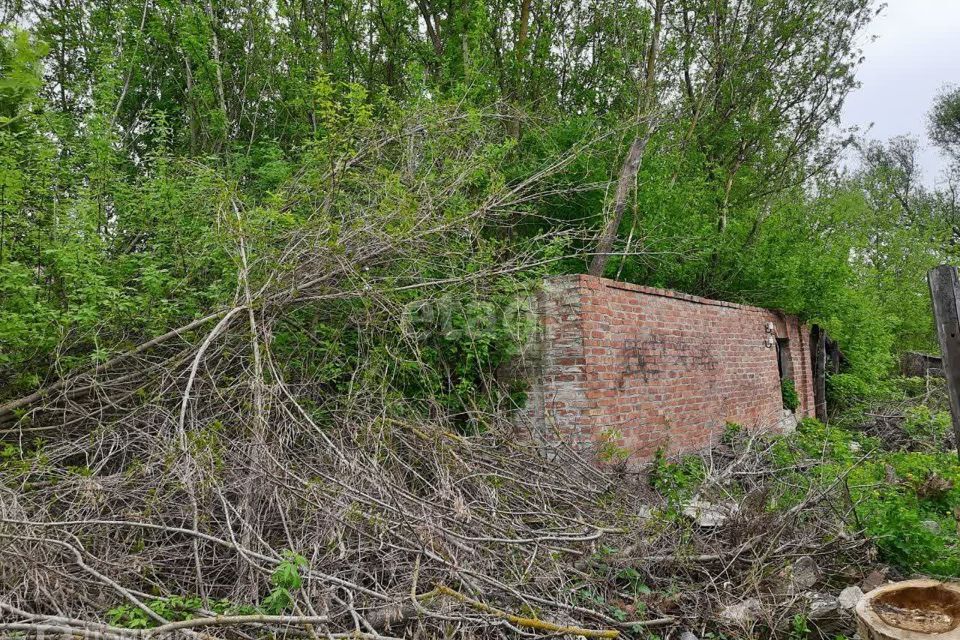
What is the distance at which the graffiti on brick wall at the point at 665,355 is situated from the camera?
6477mm

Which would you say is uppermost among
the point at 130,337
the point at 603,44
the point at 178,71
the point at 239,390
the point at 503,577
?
the point at 603,44

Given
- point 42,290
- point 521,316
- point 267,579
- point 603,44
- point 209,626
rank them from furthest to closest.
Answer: point 603,44 → point 521,316 → point 42,290 → point 267,579 → point 209,626

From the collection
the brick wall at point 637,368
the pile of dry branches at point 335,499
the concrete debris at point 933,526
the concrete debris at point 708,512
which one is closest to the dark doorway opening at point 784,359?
the brick wall at point 637,368

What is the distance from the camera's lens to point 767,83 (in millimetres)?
11484

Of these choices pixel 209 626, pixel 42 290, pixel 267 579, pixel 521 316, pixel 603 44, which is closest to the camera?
pixel 209 626

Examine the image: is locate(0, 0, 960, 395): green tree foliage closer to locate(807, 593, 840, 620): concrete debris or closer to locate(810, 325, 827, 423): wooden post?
locate(810, 325, 827, 423): wooden post

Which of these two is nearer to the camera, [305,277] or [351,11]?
[305,277]

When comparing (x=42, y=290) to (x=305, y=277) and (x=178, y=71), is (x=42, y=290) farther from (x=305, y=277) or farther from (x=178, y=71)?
(x=178, y=71)

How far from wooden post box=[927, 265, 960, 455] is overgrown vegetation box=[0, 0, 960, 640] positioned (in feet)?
3.98

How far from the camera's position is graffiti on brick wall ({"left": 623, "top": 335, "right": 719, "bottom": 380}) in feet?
21.2

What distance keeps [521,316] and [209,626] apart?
3.87 m

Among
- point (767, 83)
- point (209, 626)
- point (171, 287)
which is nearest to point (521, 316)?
point (171, 287)

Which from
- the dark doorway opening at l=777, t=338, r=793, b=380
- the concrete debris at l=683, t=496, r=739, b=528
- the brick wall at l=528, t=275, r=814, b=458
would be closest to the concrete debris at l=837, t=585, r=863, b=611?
the concrete debris at l=683, t=496, r=739, b=528

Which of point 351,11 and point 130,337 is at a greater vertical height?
point 351,11
